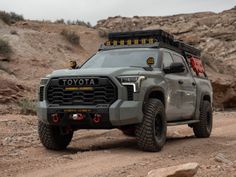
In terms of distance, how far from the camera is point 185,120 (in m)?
9.82

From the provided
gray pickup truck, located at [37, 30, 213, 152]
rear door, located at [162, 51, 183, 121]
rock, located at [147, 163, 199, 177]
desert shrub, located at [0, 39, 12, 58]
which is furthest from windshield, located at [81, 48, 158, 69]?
desert shrub, located at [0, 39, 12, 58]

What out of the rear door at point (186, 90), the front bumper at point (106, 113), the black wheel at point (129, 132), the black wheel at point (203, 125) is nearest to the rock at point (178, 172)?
the front bumper at point (106, 113)

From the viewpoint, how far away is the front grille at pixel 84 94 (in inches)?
300

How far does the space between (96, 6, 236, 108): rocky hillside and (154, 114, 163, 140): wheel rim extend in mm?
23598

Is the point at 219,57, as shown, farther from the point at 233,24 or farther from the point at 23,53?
the point at 23,53

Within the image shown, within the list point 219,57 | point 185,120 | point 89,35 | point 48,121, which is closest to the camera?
point 48,121

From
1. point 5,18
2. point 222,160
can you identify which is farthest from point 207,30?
point 222,160

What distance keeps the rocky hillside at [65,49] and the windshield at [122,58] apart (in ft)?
20.0

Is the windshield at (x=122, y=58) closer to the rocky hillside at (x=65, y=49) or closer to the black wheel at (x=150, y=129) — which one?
the black wheel at (x=150, y=129)

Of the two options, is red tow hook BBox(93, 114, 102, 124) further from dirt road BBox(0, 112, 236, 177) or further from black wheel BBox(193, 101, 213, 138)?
black wheel BBox(193, 101, 213, 138)

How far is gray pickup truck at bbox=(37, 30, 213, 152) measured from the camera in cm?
759

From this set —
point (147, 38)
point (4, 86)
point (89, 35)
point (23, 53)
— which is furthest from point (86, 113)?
point (89, 35)

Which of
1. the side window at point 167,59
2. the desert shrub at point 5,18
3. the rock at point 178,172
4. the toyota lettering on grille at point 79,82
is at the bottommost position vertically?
the rock at point 178,172

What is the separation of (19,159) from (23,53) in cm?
1725
